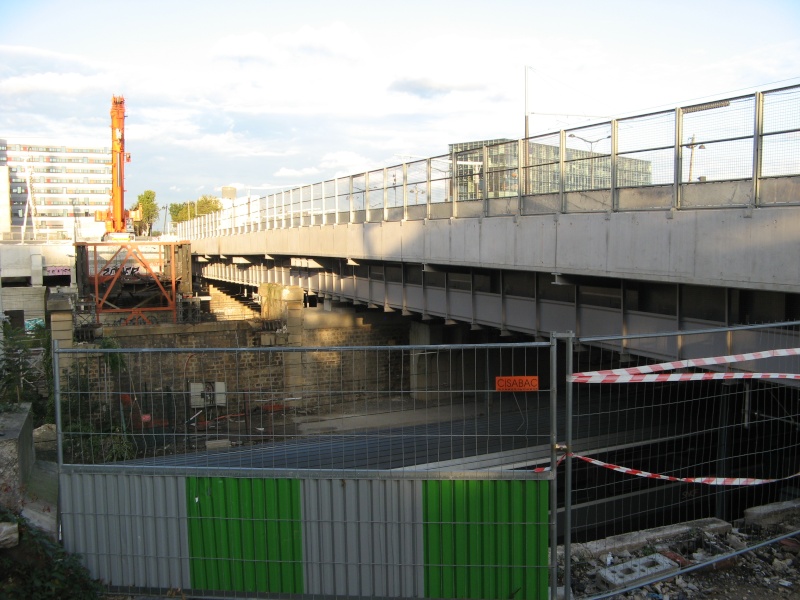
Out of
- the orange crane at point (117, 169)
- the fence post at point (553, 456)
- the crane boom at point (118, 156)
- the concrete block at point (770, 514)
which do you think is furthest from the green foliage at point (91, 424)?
the crane boom at point (118, 156)

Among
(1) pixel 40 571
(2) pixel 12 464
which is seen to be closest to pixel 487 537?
(1) pixel 40 571

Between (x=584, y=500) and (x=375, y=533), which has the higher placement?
(x=375, y=533)

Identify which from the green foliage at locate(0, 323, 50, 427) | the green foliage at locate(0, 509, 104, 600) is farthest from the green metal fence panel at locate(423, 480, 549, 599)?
the green foliage at locate(0, 323, 50, 427)

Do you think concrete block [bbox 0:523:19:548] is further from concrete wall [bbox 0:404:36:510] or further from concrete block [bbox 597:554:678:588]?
concrete block [bbox 597:554:678:588]

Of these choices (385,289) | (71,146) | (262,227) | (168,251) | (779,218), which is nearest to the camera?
(779,218)

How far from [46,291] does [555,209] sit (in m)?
36.6

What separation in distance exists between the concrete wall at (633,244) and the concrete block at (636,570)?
12.6 feet

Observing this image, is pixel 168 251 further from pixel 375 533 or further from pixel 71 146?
pixel 71 146

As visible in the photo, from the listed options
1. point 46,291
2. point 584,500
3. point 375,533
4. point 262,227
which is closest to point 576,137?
point 584,500

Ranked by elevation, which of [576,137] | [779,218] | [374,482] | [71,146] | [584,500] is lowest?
[584,500]

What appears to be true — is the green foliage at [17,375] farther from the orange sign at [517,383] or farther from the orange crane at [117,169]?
the orange crane at [117,169]

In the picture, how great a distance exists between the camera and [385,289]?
62.5 ft

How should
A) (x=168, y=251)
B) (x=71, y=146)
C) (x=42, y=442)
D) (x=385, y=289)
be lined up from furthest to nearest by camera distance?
(x=71, y=146)
(x=168, y=251)
(x=385, y=289)
(x=42, y=442)

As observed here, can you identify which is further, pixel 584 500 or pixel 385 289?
pixel 385 289
